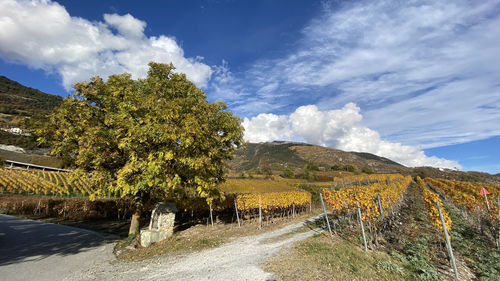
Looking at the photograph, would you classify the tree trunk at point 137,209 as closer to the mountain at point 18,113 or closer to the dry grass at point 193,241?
the dry grass at point 193,241

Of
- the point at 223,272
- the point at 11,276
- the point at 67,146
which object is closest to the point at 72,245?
the point at 11,276

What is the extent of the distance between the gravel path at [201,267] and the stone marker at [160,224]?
7.63 feet

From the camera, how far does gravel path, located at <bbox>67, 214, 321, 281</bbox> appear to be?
21.5 feet

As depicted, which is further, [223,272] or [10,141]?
[10,141]

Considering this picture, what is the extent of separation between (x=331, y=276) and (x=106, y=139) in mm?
9484

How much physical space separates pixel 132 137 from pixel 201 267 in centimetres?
541

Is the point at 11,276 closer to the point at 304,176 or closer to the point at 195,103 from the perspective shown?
the point at 195,103

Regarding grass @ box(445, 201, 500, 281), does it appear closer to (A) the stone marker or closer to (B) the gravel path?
(B) the gravel path

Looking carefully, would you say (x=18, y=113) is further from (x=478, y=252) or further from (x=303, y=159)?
(x=478, y=252)

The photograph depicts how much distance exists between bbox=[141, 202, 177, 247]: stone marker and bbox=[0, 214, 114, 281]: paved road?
1.62 metres

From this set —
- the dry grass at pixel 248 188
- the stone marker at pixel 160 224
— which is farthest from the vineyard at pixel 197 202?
the dry grass at pixel 248 188

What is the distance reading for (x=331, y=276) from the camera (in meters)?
6.09

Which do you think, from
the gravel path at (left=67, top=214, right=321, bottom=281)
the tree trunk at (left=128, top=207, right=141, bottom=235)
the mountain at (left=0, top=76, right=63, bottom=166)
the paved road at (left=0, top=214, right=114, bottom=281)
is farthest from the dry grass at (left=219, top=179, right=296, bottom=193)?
the mountain at (left=0, top=76, right=63, bottom=166)

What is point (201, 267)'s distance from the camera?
7.32 metres
